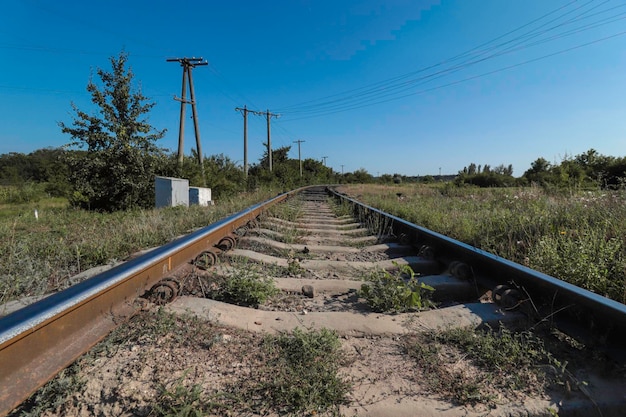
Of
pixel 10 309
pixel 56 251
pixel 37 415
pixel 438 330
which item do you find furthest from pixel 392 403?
pixel 56 251

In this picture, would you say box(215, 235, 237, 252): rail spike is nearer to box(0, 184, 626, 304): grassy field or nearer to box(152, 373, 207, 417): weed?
box(0, 184, 626, 304): grassy field

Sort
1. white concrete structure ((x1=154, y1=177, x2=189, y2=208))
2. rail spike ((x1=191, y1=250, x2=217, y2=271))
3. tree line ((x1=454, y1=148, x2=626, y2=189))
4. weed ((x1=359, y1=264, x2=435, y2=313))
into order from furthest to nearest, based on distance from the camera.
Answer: white concrete structure ((x1=154, y1=177, x2=189, y2=208))
tree line ((x1=454, y1=148, x2=626, y2=189))
rail spike ((x1=191, y1=250, x2=217, y2=271))
weed ((x1=359, y1=264, x2=435, y2=313))

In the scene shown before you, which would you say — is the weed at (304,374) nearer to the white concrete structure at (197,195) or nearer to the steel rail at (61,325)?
the steel rail at (61,325)

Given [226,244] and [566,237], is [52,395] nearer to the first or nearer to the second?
[226,244]

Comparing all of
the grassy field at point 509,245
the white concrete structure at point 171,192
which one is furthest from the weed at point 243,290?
the white concrete structure at point 171,192

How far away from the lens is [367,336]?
1646 millimetres

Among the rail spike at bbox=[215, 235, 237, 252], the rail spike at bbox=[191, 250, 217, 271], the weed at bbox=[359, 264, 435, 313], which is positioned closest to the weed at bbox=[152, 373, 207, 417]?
the weed at bbox=[359, 264, 435, 313]

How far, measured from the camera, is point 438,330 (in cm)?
167

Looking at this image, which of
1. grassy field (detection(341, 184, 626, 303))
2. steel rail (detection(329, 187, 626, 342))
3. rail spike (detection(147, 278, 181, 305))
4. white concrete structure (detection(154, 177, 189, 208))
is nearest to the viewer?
steel rail (detection(329, 187, 626, 342))

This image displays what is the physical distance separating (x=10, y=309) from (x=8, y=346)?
939mm

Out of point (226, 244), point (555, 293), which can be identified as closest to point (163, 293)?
point (226, 244)

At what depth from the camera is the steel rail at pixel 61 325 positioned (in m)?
1.03

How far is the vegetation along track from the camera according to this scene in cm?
111

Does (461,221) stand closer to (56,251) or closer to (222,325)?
(222,325)
